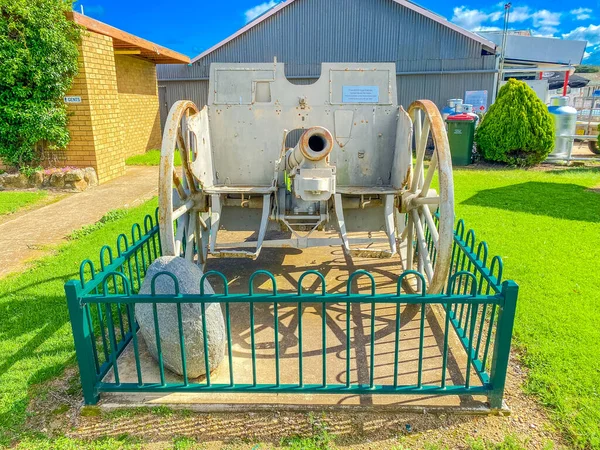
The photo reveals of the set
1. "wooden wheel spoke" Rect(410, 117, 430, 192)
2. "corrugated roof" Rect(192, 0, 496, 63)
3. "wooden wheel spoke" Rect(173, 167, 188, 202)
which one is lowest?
"wooden wheel spoke" Rect(173, 167, 188, 202)

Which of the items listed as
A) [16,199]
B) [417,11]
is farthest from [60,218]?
[417,11]

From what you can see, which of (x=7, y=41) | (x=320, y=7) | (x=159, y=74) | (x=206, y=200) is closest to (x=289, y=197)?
(x=206, y=200)

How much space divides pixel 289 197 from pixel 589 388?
9.76ft

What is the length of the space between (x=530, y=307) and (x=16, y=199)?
27.4 feet

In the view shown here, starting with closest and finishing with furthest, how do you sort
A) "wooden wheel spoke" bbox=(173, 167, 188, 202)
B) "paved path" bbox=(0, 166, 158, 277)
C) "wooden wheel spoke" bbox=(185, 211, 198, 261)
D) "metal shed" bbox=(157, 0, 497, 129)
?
"wooden wheel spoke" bbox=(173, 167, 188, 202)
"wooden wheel spoke" bbox=(185, 211, 198, 261)
"paved path" bbox=(0, 166, 158, 277)
"metal shed" bbox=(157, 0, 497, 129)

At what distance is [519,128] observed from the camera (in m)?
12.1

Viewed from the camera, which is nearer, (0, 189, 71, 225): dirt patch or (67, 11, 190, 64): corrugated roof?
(0, 189, 71, 225): dirt patch

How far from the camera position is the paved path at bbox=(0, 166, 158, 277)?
19.6 feet

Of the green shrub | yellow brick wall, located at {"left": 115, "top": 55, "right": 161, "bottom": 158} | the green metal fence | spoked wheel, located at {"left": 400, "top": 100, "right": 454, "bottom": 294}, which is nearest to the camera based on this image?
the green metal fence

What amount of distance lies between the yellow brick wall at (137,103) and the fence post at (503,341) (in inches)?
464

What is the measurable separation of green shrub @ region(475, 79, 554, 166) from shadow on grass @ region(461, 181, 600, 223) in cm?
250

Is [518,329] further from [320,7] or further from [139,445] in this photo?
[320,7]

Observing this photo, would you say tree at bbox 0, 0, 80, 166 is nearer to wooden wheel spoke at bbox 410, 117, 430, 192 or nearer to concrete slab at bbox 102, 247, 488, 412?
concrete slab at bbox 102, 247, 488, 412

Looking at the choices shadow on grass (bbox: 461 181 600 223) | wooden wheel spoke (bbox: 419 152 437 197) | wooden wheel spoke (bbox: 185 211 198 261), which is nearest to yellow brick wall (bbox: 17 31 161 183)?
wooden wheel spoke (bbox: 185 211 198 261)
